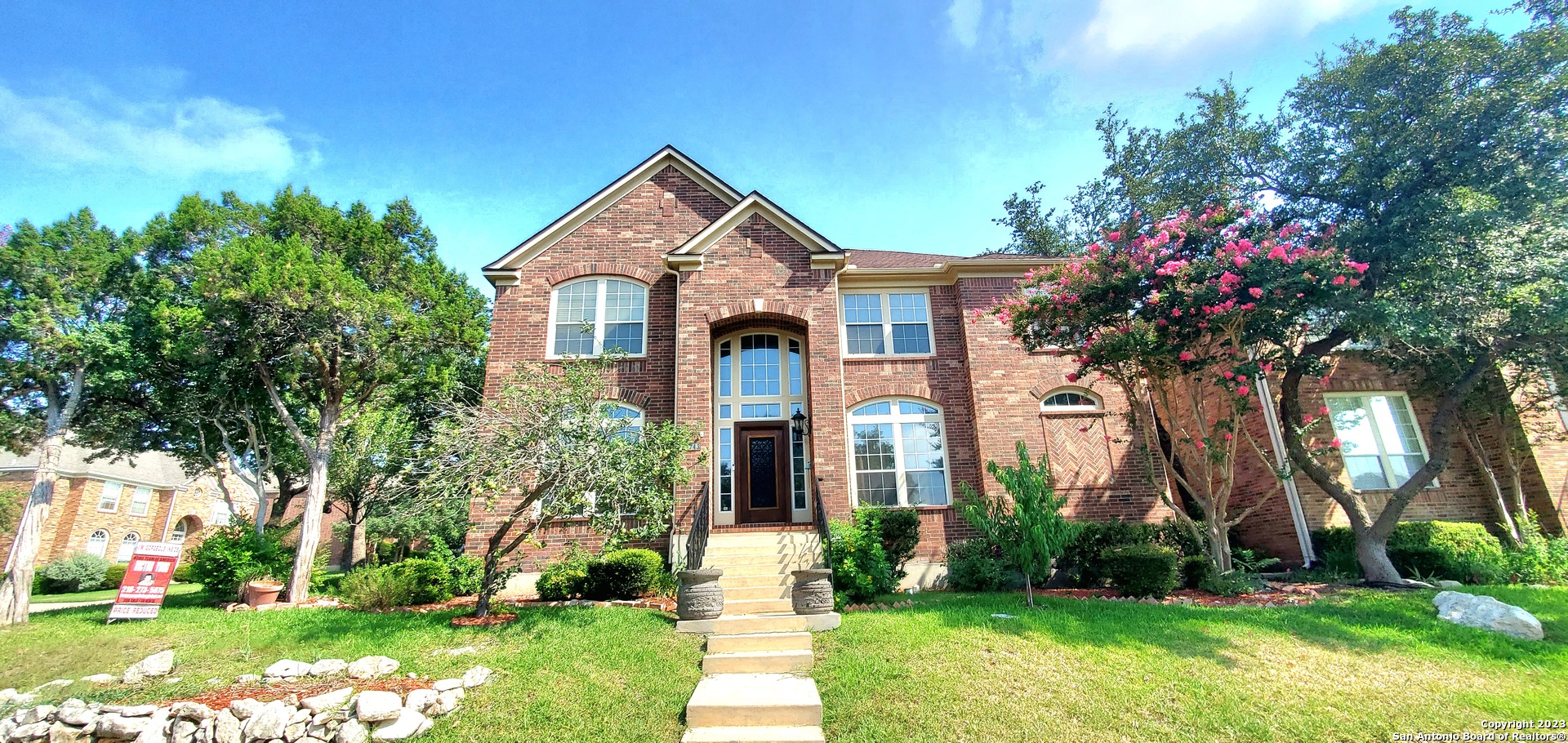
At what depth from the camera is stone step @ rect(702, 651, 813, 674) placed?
711 cm

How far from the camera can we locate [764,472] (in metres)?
13.2

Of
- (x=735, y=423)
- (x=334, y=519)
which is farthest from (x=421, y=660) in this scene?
(x=334, y=519)

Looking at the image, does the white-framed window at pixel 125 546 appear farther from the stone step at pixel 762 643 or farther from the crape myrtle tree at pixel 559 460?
the stone step at pixel 762 643

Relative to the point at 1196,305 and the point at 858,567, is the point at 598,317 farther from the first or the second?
the point at 1196,305

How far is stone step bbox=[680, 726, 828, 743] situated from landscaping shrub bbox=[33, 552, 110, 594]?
27.2 m

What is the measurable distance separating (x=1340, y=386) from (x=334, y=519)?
141 ft

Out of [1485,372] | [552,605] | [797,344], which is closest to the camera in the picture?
[552,605]

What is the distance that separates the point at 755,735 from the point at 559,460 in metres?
4.45

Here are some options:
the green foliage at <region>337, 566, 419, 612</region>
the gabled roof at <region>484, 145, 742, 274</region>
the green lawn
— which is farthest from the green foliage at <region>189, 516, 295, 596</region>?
the green lawn

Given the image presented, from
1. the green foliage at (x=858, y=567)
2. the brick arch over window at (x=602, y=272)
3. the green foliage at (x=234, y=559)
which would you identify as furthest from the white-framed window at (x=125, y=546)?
the green foliage at (x=858, y=567)

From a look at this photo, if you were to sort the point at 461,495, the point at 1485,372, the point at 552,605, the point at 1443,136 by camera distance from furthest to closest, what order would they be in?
the point at 1485,372 → the point at 1443,136 → the point at 552,605 → the point at 461,495

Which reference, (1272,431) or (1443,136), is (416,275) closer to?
(1272,431)

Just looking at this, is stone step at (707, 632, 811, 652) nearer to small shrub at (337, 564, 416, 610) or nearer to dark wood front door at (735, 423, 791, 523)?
dark wood front door at (735, 423, 791, 523)

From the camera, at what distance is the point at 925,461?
1316 cm
